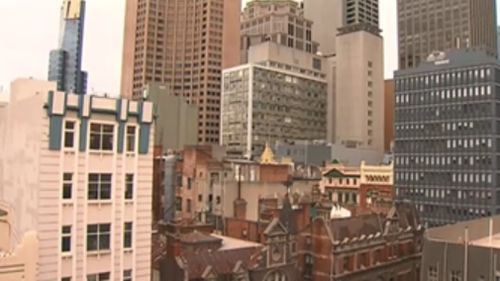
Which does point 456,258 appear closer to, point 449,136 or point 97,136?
point 97,136

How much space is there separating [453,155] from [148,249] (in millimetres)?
91980

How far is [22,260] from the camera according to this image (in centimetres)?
3080

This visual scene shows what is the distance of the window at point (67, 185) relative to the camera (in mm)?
33688

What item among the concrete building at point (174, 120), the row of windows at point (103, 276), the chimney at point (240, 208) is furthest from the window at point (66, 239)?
the concrete building at point (174, 120)

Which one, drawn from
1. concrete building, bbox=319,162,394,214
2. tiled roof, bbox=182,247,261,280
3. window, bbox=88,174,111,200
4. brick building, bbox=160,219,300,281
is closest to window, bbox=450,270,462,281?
brick building, bbox=160,219,300,281

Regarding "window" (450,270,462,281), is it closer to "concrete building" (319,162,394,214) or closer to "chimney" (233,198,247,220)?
"chimney" (233,198,247,220)

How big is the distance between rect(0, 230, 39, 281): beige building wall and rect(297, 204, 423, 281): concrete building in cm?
3376

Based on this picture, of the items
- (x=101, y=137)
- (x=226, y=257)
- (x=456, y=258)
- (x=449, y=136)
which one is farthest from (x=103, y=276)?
(x=449, y=136)

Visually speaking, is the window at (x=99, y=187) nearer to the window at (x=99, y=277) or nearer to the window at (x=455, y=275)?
the window at (x=99, y=277)

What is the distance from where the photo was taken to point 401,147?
124750 millimetres

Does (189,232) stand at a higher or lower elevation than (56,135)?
lower

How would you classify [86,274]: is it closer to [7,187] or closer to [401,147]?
[7,187]

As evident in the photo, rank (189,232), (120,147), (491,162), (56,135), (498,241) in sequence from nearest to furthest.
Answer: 1. (56,135)
2. (120,147)
3. (189,232)
4. (498,241)
5. (491,162)

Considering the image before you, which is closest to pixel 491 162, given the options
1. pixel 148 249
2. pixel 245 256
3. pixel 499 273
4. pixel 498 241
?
pixel 498 241
